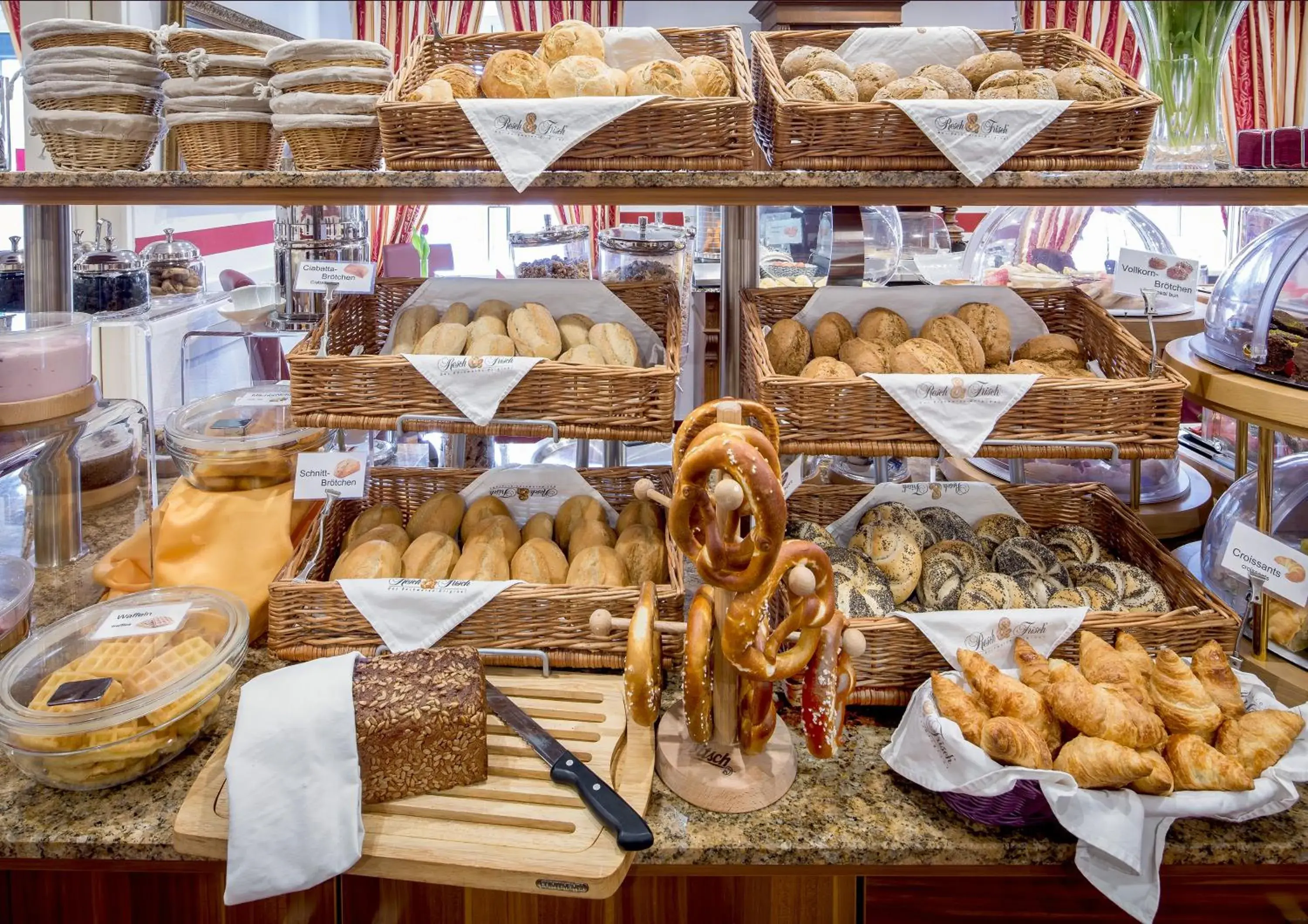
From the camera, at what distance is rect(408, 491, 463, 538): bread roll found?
177 centimetres

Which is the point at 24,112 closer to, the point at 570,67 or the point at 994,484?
the point at 570,67

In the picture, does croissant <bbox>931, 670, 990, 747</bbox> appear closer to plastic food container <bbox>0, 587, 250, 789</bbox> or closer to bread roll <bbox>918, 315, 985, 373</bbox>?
bread roll <bbox>918, 315, 985, 373</bbox>

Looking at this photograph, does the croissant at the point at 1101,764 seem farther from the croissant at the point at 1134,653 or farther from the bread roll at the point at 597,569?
the bread roll at the point at 597,569

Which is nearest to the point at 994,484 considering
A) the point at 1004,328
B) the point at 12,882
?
the point at 1004,328

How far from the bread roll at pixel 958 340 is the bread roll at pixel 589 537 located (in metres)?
0.66

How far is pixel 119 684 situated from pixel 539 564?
24.9 inches

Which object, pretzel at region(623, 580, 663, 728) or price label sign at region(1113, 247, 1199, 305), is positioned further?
price label sign at region(1113, 247, 1199, 305)

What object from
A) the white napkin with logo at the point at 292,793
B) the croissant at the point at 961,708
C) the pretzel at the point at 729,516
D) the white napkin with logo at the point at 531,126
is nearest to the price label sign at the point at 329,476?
the white napkin with logo at the point at 292,793

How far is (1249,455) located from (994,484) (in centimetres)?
120

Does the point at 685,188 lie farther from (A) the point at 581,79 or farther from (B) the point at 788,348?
(B) the point at 788,348

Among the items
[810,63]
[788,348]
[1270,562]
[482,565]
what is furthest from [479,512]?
[1270,562]

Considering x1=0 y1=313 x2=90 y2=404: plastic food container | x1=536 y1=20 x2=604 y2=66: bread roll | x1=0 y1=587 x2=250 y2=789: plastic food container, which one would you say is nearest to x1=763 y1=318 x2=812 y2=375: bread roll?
x1=536 y1=20 x2=604 y2=66: bread roll

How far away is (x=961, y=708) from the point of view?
1.28 m

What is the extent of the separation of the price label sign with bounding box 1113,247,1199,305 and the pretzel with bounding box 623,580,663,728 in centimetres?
93
